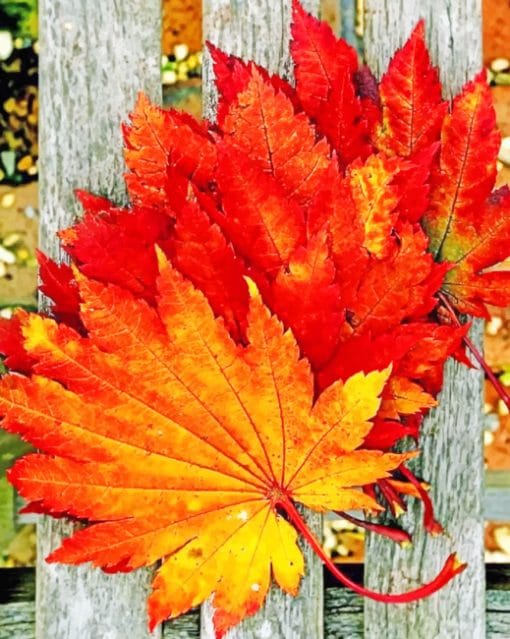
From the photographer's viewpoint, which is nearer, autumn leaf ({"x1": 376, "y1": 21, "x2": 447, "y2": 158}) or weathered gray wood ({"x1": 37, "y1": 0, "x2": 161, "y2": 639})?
autumn leaf ({"x1": 376, "y1": 21, "x2": 447, "y2": 158})

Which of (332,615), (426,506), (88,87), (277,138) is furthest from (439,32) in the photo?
(332,615)

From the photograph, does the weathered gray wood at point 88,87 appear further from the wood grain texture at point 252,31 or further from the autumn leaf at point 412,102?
the autumn leaf at point 412,102

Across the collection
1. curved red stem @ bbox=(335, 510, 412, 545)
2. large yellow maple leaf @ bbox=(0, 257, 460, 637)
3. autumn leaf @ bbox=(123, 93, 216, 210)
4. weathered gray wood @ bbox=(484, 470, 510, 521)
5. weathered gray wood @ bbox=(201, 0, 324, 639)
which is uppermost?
weathered gray wood @ bbox=(201, 0, 324, 639)

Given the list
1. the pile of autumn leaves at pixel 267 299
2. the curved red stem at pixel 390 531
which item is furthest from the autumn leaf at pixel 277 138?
the curved red stem at pixel 390 531

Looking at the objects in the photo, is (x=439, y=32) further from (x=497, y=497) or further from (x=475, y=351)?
(x=497, y=497)

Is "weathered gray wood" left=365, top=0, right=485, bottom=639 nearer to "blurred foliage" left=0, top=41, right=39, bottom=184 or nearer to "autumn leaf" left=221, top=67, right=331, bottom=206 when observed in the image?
"autumn leaf" left=221, top=67, right=331, bottom=206

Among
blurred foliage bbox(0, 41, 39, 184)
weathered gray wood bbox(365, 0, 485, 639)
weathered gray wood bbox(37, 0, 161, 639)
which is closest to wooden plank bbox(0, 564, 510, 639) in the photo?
weathered gray wood bbox(365, 0, 485, 639)

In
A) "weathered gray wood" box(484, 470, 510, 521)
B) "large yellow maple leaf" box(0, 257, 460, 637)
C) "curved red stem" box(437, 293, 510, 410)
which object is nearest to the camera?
"large yellow maple leaf" box(0, 257, 460, 637)
